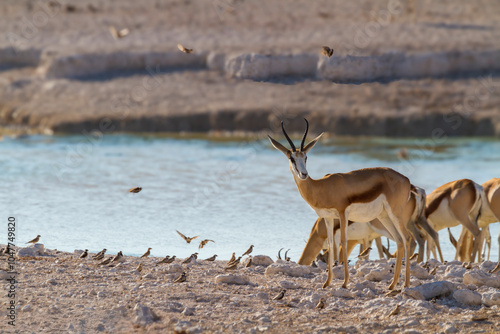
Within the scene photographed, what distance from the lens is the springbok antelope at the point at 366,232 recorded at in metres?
8.86

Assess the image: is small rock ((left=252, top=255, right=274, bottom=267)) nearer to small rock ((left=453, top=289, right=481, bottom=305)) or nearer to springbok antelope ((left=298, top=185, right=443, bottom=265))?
springbok antelope ((left=298, top=185, right=443, bottom=265))

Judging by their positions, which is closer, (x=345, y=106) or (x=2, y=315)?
(x=2, y=315)

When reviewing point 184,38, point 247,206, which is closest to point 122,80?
point 184,38

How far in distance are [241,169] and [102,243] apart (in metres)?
9.21

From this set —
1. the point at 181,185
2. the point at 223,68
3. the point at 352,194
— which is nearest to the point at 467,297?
the point at 352,194

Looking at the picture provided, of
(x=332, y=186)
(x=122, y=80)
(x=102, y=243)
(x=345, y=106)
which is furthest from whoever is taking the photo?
(x=122, y=80)

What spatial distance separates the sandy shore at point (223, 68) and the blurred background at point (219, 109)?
0.09 meters

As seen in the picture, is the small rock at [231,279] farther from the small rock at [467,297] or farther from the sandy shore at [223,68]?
the sandy shore at [223,68]

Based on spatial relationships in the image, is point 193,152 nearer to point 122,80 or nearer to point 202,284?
point 122,80

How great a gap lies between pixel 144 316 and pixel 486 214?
5618mm

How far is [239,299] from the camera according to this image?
621 cm

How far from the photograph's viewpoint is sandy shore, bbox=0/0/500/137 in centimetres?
2794

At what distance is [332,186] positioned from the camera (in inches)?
264

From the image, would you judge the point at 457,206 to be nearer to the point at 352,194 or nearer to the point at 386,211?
the point at 386,211
